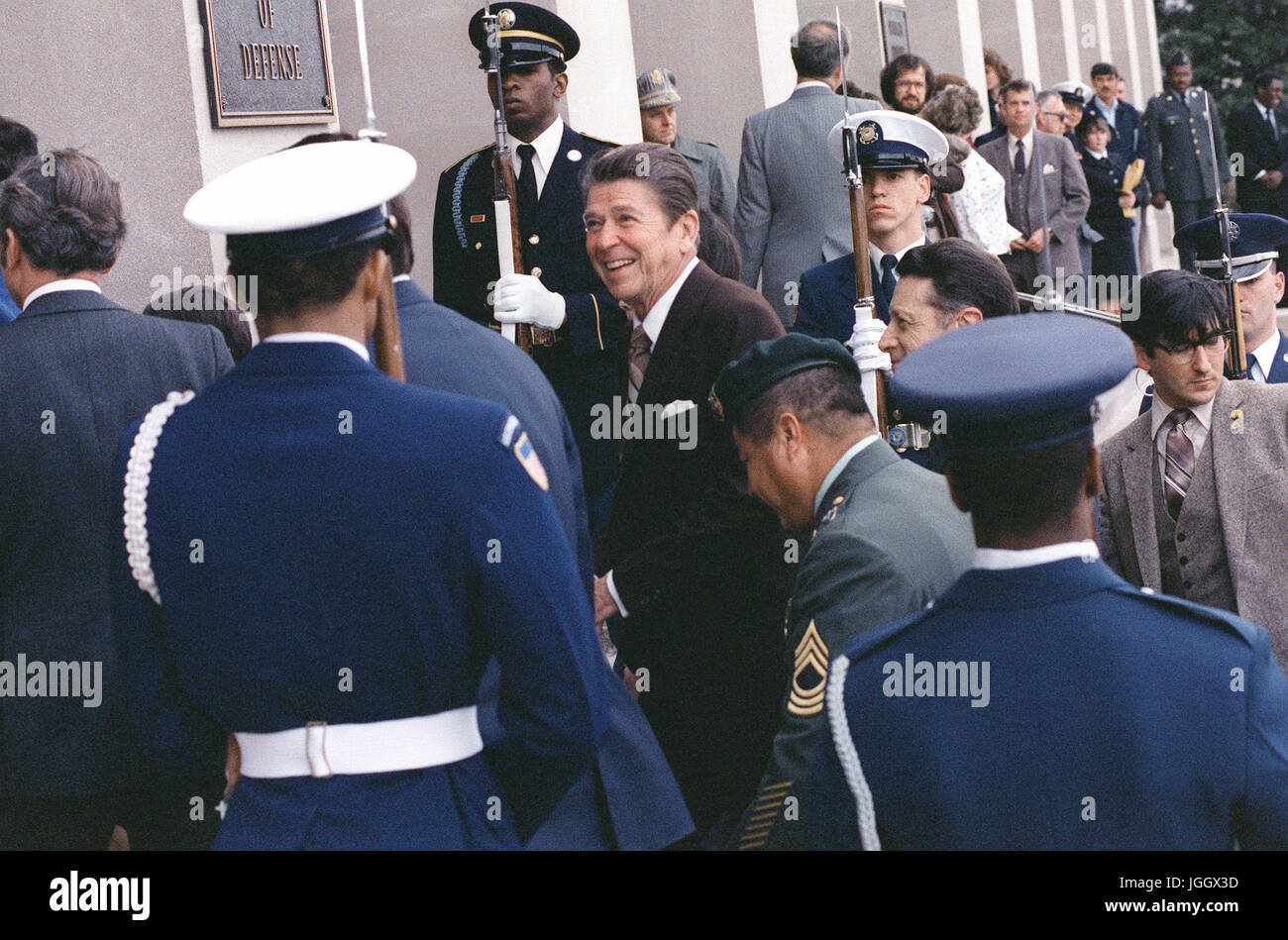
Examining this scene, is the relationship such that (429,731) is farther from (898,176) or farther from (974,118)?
(974,118)

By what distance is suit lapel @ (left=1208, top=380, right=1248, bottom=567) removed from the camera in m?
3.66

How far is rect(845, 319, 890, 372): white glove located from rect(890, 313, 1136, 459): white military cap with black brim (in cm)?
183

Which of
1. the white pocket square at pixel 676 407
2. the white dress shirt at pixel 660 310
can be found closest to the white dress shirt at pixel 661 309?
the white dress shirt at pixel 660 310

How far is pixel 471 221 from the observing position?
4809 millimetres

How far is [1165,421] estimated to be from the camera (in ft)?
12.6

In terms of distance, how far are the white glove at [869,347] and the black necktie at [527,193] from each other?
4.26 feet

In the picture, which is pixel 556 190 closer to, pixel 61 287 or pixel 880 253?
pixel 880 253

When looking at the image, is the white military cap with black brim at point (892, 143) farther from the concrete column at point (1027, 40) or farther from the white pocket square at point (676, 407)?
the concrete column at point (1027, 40)

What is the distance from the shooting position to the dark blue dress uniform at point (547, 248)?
15.2 ft

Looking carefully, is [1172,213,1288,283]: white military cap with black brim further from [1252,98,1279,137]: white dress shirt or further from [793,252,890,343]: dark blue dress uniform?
[1252,98,1279,137]: white dress shirt

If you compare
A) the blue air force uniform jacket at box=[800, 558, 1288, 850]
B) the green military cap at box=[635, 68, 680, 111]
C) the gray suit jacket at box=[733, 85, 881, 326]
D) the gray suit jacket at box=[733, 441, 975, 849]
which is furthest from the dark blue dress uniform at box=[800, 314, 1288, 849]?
the green military cap at box=[635, 68, 680, 111]

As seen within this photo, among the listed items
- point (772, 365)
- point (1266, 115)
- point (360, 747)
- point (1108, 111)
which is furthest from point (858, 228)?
point (1266, 115)

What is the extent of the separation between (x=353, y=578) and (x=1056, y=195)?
9.52m
